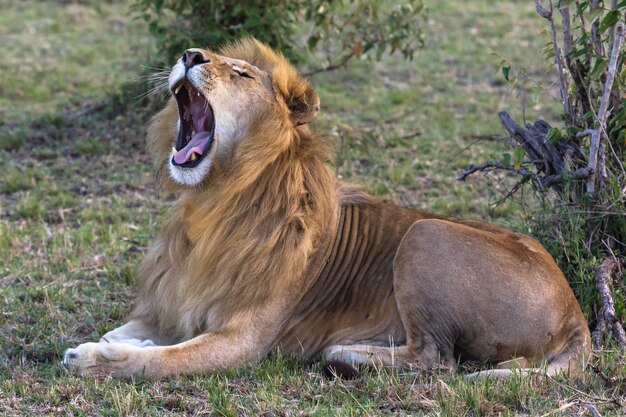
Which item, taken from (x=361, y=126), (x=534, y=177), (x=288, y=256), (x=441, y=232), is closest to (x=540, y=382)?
(x=441, y=232)

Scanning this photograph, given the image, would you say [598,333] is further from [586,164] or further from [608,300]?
[586,164]

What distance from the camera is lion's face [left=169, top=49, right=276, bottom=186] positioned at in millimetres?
4438

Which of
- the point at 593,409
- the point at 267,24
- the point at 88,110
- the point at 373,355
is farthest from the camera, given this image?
Result: the point at 88,110

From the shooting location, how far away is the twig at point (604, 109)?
467 cm

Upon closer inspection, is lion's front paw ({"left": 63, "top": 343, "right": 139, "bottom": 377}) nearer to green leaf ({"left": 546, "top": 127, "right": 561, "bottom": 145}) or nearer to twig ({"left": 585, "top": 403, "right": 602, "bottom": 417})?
twig ({"left": 585, "top": 403, "right": 602, "bottom": 417})

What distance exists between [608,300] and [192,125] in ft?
6.80

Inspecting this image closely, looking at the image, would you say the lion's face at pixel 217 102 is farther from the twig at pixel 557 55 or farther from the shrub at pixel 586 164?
the twig at pixel 557 55

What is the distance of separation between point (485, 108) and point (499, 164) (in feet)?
13.7

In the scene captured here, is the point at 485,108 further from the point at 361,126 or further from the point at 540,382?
the point at 540,382

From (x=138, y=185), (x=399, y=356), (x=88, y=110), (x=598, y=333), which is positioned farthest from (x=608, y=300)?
(x=88, y=110)

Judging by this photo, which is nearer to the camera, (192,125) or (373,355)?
(373,355)

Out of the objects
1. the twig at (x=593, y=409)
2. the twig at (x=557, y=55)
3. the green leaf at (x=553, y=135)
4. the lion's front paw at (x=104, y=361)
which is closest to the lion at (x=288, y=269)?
the lion's front paw at (x=104, y=361)

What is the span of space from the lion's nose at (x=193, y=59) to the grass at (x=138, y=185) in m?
1.31

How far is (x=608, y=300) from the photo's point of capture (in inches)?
185
